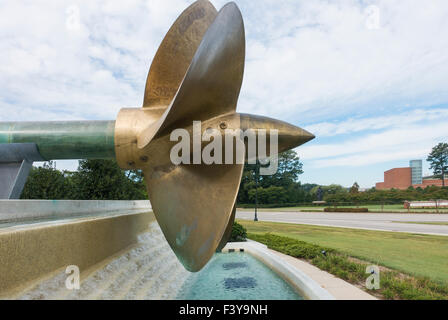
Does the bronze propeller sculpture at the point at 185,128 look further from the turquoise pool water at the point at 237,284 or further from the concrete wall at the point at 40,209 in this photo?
the turquoise pool water at the point at 237,284

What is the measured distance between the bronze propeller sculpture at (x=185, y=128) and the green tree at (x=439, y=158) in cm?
8406

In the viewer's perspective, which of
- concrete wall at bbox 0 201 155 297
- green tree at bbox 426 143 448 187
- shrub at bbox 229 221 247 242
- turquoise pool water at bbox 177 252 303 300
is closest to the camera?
concrete wall at bbox 0 201 155 297

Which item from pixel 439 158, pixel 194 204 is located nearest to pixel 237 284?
pixel 194 204

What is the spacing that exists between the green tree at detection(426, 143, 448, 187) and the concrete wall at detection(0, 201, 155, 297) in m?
84.4

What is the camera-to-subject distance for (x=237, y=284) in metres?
5.46

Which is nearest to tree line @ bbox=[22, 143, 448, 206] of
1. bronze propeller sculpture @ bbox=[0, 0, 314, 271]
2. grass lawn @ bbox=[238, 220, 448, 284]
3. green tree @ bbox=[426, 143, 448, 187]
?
green tree @ bbox=[426, 143, 448, 187]

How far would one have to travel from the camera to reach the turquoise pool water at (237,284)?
4734mm

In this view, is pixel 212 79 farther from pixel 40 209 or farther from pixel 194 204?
pixel 40 209

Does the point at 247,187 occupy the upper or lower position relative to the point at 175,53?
lower

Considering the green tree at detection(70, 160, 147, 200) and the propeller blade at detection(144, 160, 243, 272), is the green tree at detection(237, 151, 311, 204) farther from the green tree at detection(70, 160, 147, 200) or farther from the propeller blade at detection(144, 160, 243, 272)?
the propeller blade at detection(144, 160, 243, 272)

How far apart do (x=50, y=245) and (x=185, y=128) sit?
1826 mm

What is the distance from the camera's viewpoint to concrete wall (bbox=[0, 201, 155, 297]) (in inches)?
89.4

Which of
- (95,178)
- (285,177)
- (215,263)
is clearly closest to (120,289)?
(215,263)
